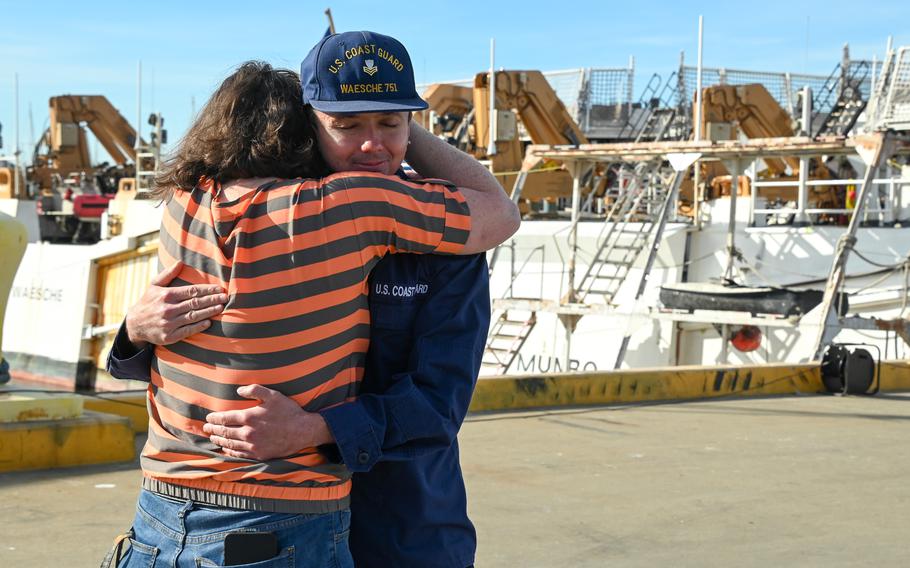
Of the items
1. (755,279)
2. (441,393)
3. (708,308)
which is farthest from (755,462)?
(755,279)

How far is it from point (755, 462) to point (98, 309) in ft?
60.9

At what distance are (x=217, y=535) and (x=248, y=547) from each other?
0.06 metres

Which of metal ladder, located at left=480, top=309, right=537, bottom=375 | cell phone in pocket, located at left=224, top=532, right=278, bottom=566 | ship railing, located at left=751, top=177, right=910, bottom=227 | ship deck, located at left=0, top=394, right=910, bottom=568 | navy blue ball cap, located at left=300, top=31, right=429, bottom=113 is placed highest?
ship railing, located at left=751, top=177, right=910, bottom=227

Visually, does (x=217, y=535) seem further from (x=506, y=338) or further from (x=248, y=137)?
(x=506, y=338)

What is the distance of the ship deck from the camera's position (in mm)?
4246

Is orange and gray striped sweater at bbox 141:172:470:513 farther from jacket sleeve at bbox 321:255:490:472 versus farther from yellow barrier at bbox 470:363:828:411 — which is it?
yellow barrier at bbox 470:363:828:411

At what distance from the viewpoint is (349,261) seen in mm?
1980

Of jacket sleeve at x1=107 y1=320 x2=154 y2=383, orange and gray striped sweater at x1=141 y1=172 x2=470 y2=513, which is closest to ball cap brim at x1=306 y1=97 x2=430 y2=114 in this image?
orange and gray striped sweater at x1=141 y1=172 x2=470 y2=513

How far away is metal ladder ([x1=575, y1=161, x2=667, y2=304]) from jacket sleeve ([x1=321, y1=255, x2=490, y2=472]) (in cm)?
1510

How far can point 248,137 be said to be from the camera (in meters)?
2.04

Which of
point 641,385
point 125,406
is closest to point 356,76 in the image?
point 125,406

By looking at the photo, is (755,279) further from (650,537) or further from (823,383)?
(650,537)

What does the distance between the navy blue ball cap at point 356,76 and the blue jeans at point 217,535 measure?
0.72m

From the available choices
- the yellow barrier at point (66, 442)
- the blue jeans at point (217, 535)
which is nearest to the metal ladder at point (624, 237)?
the yellow barrier at point (66, 442)
